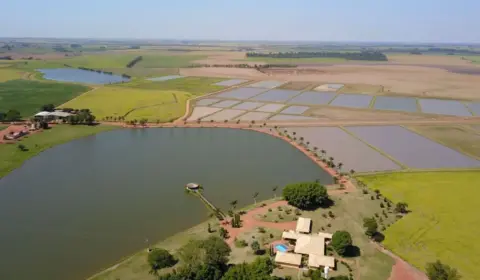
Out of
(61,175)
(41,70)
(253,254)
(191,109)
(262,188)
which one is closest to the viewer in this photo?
(253,254)

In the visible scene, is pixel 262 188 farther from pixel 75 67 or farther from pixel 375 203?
pixel 75 67

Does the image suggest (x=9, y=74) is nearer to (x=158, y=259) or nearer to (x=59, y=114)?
(x=59, y=114)

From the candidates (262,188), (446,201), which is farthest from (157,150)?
(446,201)

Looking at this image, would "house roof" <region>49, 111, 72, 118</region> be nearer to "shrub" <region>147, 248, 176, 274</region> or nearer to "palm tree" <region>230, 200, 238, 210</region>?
"palm tree" <region>230, 200, 238, 210</region>

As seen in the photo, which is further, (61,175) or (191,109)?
(191,109)

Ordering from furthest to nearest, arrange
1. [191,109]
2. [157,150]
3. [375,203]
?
[191,109] → [157,150] → [375,203]

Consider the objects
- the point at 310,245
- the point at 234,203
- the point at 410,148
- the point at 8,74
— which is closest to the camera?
the point at 310,245

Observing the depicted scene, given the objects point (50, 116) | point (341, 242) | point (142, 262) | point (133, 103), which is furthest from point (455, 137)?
point (50, 116)
